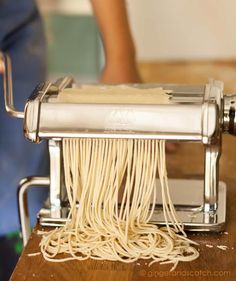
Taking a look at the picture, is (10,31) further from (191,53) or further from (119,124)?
(191,53)

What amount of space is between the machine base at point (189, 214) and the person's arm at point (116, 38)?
1.14 feet

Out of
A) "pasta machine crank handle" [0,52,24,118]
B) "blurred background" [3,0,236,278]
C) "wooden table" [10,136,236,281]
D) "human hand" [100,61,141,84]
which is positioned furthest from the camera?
"blurred background" [3,0,236,278]

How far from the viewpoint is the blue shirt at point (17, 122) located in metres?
1.40

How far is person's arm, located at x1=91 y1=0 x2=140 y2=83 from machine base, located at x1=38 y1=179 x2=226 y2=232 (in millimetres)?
349

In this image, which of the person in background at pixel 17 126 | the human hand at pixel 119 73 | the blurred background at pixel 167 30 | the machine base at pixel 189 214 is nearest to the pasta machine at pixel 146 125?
the machine base at pixel 189 214

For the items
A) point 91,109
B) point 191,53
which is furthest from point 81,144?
point 191,53

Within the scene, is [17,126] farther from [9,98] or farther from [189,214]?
[189,214]

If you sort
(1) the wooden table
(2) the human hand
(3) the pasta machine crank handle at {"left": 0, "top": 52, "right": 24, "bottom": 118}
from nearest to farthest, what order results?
(1) the wooden table → (3) the pasta machine crank handle at {"left": 0, "top": 52, "right": 24, "bottom": 118} → (2) the human hand

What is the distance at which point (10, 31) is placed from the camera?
140 cm

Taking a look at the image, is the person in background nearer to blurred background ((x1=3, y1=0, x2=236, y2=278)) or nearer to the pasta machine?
the pasta machine

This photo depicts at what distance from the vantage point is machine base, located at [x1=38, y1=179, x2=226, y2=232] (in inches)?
36.2

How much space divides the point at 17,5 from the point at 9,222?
45 centimetres

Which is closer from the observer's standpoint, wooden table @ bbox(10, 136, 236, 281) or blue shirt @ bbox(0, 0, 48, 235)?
wooden table @ bbox(10, 136, 236, 281)

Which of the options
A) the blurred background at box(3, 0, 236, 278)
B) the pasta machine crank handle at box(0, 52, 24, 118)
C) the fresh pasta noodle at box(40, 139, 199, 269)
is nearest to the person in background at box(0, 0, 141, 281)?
the pasta machine crank handle at box(0, 52, 24, 118)
